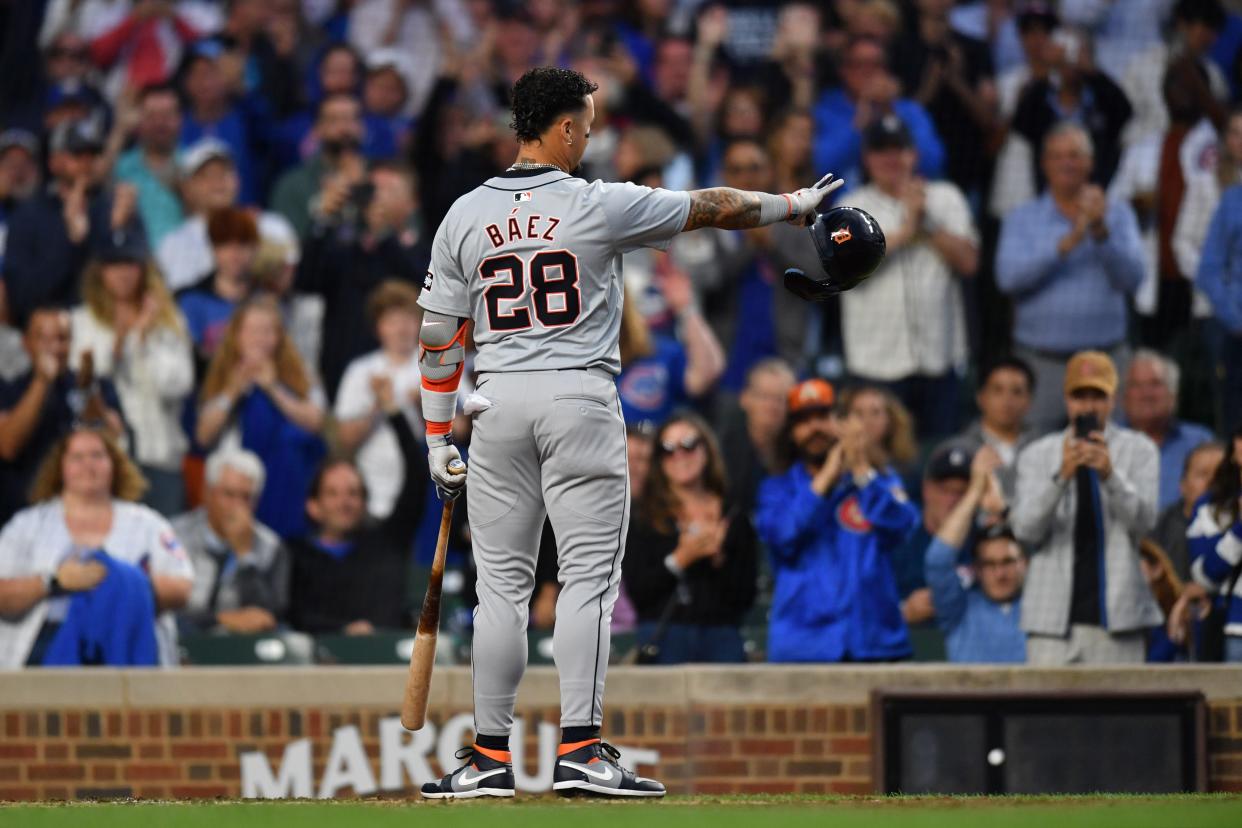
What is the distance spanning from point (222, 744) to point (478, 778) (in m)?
2.92

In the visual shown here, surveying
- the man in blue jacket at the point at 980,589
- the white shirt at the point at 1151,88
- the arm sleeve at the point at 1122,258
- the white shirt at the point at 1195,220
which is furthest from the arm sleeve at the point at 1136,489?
the white shirt at the point at 1151,88

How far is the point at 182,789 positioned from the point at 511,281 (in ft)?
11.4

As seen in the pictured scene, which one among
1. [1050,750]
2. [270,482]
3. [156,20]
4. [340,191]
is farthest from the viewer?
[156,20]

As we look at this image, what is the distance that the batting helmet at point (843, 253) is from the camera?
529 cm

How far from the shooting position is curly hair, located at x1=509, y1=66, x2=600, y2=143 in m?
5.05

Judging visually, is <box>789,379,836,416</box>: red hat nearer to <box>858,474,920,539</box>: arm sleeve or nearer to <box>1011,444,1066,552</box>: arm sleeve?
<box>858,474,920,539</box>: arm sleeve

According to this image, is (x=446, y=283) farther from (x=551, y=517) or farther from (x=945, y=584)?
(x=945, y=584)

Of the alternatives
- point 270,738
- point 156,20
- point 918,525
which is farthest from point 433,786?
point 156,20

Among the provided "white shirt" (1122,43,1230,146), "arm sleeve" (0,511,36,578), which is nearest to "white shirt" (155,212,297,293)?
"arm sleeve" (0,511,36,578)

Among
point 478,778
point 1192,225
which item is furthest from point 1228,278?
point 478,778

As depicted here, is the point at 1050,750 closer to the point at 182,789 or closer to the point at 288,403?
the point at 182,789

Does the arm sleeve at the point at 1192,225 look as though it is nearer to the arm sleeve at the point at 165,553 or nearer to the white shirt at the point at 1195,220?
the white shirt at the point at 1195,220

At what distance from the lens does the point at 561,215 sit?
16.4 ft

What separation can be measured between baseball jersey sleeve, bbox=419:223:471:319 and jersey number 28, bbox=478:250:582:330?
110 mm
